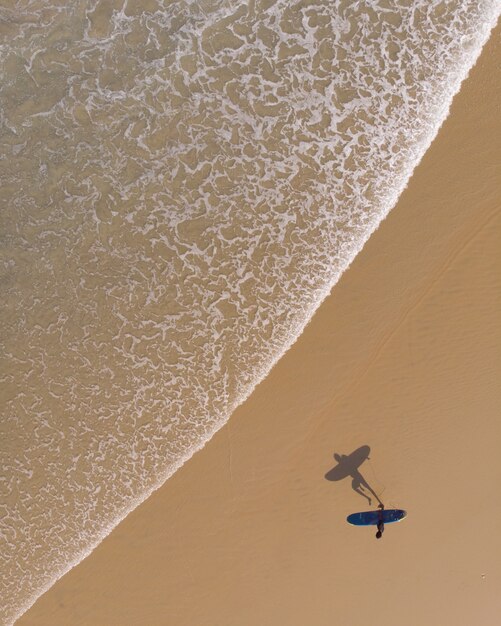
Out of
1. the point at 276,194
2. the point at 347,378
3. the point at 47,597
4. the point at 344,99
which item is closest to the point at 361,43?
the point at 344,99

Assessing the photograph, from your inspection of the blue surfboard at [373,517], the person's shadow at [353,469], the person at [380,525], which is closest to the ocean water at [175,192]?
the person's shadow at [353,469]

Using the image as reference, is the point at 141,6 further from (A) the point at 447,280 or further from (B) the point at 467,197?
(A) the point at 447,280

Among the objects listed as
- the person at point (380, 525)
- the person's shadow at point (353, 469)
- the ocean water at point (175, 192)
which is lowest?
the person at point (380, 525)

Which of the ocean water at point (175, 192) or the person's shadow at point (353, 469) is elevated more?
the ocean water at point (175, 192)

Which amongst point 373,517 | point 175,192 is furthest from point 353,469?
point 175,192

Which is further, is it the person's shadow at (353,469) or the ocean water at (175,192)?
the person's shadow at (353,469)

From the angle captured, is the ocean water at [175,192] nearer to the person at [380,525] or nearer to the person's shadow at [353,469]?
the person's shadow at [353,469]
